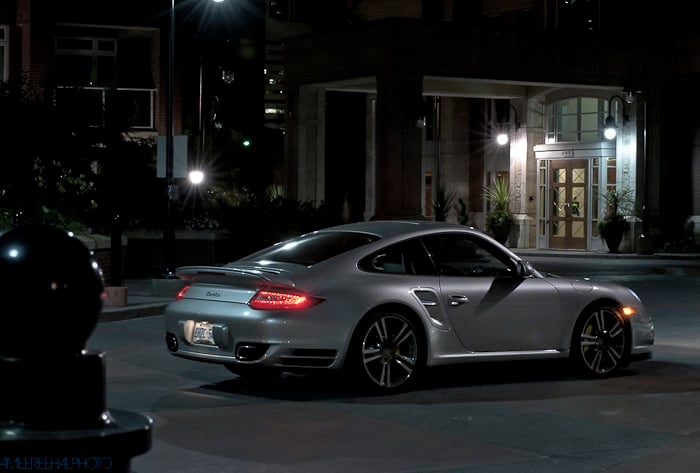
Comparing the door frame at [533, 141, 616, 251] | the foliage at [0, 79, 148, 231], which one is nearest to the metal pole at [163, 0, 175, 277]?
the foliage at [0, 79, 148, 231]

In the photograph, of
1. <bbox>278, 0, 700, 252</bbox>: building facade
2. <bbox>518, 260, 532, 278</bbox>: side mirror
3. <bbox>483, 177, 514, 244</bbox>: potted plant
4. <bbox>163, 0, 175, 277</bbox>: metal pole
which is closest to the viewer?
<bbox>518, 260, 532, 278</bbox>: side mirror

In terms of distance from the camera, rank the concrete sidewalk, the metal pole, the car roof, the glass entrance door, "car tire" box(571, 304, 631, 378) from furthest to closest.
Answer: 1. the glass entrance door
2. the metal pole
3. the concrete sidewalk
4. "car tire" box(571, 304, 631, 378)
5. the car roof

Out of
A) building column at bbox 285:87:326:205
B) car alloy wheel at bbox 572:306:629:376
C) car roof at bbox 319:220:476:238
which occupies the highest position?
building column at bbox 285:87:326:205

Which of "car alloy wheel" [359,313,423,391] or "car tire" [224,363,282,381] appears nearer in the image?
"car alloy wheel" [359,313,423,391]

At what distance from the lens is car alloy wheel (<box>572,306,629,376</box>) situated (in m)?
11.3

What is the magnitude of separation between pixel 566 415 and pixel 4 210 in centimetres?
1504

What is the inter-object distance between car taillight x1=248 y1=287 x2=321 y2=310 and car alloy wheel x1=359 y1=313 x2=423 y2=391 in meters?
0.55

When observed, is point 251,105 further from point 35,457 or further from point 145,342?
point 35,457

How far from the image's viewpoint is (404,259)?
10.8 metres

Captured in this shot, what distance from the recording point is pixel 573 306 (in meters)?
11.3

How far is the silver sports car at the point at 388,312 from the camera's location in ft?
32.9

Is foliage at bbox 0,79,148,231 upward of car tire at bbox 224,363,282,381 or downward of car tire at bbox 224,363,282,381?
upward

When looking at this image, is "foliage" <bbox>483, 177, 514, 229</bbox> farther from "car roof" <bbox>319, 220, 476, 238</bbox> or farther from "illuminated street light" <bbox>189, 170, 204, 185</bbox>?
"car roof" <bbox>319, 220, 476, 238</bbox>

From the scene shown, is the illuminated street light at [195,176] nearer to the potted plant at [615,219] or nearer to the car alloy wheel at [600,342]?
the potted plant at [615,219]
